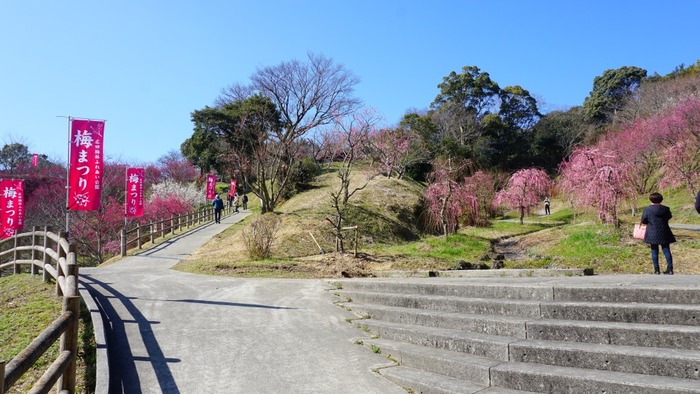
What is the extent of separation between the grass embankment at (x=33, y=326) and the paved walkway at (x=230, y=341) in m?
0.29

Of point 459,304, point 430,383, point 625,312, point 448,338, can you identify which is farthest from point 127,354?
point 625,312

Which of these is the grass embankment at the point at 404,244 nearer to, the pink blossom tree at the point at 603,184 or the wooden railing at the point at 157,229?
the pink blossom tree at the point at 603,184

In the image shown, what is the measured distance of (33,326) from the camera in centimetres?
711

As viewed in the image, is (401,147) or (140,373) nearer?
(140,373)

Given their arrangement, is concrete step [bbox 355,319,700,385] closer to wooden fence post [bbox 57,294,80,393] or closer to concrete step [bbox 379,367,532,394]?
concrete step [bbox 379,367,532,394]

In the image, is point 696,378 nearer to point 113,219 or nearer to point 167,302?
point 167,302

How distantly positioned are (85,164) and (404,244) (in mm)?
12378

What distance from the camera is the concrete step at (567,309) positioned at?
14.0 ft

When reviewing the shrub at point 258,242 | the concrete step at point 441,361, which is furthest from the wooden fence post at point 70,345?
the shrub at point 258,242

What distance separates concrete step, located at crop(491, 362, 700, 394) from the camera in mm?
3367

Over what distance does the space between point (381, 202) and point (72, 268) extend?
1934 cm

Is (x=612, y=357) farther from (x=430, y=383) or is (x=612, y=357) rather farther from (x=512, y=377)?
(x=430, y=383)

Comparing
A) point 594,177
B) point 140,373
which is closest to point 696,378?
point 140,373

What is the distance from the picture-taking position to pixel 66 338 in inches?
165
